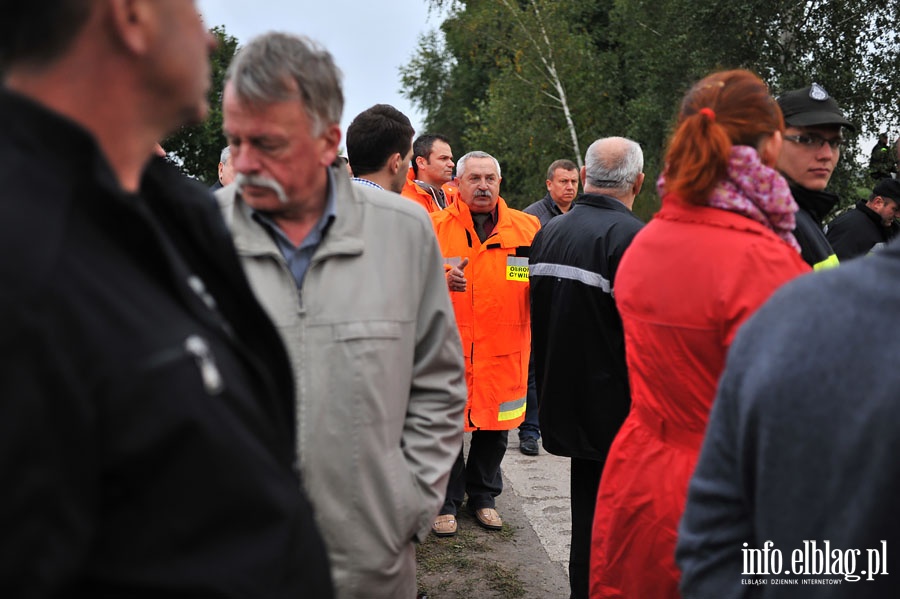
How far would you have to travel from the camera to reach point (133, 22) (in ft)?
3.55

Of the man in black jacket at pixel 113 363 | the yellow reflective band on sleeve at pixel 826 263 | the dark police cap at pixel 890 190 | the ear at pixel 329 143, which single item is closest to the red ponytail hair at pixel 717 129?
the yellow reflective band on sleeve at pixel 826 263

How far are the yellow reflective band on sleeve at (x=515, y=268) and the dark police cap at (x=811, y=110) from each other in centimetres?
257

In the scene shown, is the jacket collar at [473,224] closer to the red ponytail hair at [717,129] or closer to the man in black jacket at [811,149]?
the man in black jacket at [811,149]

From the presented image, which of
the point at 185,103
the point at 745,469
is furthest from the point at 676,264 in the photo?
the point at 185,103

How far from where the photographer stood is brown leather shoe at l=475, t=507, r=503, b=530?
5414mm

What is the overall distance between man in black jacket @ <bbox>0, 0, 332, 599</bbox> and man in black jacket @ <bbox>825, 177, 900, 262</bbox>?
6.13 m

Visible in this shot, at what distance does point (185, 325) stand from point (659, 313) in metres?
1.65

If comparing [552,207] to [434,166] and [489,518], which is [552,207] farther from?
[489,518]

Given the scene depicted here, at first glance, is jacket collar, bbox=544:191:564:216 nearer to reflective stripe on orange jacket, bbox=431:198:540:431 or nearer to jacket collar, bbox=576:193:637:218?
reflective stripe on orange jacket, bbox=431:198:540:431

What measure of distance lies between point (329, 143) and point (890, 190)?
226 inches

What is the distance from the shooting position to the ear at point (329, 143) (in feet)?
7.73

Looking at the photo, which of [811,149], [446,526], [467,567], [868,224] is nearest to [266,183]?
[811,149]

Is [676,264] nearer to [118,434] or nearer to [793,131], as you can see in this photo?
[793,131]

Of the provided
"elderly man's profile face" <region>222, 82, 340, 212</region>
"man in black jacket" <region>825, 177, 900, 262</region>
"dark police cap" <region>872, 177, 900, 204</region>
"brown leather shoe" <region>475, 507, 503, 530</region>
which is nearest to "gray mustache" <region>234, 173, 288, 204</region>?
"elderly man's profile face" <region>222, 82, 340, 212</region>
